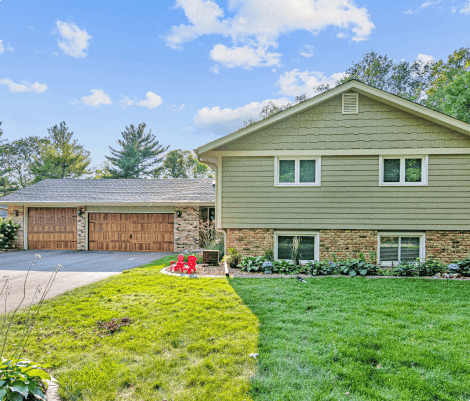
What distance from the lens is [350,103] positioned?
8812 mm

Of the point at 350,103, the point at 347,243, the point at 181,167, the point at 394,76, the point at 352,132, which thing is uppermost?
the point at 394,76

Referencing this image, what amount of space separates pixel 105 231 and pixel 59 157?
22901 millimetres

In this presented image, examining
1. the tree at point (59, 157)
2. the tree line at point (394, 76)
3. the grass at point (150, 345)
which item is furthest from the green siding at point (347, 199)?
the tree at point (59, 157)

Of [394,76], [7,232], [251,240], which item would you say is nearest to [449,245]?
[251,240]


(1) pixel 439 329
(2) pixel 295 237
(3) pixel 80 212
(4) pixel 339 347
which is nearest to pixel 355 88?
(2) pixel 295 237

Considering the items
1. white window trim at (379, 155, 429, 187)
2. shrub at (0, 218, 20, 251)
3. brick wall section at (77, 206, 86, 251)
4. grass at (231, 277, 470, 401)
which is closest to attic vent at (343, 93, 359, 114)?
white window trim at (379, 155, 429, 187)

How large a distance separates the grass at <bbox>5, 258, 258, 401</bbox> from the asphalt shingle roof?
8068 millimetres

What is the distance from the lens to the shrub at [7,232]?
1386 cm

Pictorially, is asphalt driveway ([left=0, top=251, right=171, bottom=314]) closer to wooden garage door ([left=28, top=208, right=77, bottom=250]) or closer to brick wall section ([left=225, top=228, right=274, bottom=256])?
wooden garage door ([left=28, top=208, right=77, bottom=250])

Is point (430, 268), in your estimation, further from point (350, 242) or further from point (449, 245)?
point (350, 242)

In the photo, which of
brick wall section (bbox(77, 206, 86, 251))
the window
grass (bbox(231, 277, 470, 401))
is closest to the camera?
grass (bbox(231, 277, 470, 401))

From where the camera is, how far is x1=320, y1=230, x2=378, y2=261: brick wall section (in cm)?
878

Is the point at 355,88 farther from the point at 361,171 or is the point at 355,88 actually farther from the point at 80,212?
the point at 80,212

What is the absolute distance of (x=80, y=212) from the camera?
554 inches
